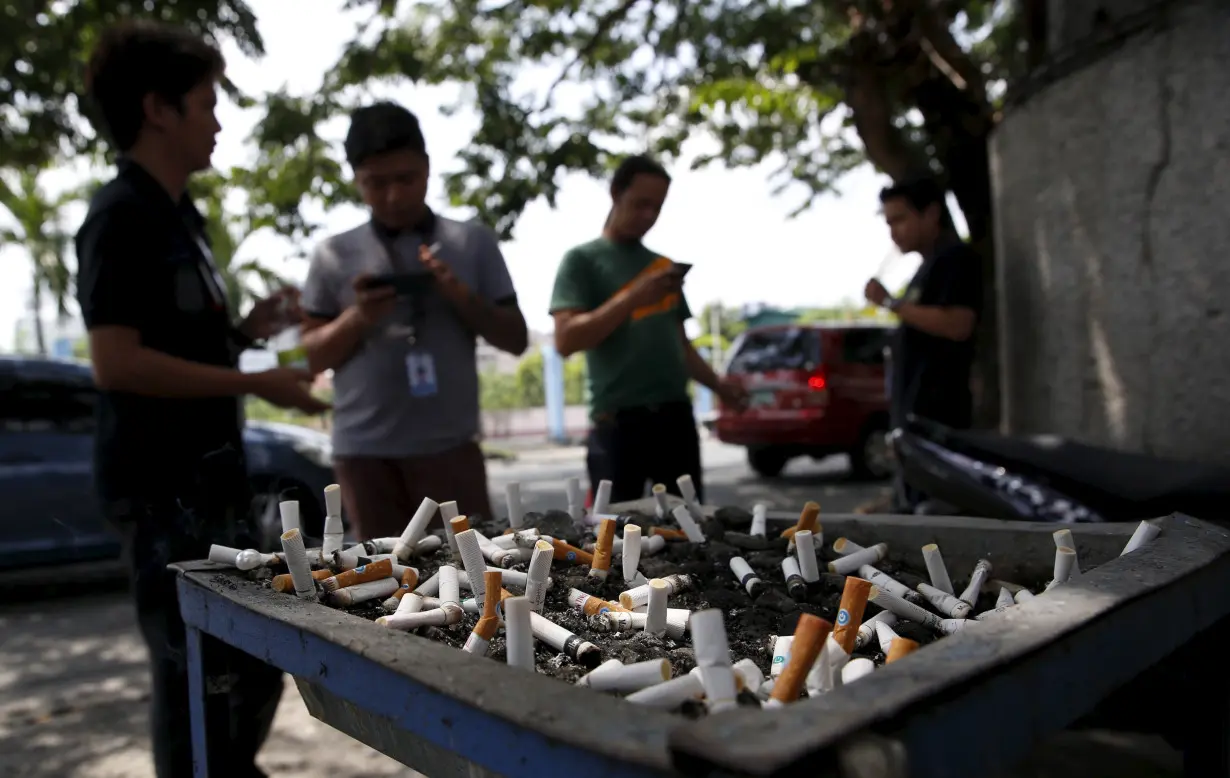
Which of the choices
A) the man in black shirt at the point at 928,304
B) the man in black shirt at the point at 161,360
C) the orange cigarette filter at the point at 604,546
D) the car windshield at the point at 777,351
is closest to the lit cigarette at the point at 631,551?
the orange cigarette filter at the point at 604,546

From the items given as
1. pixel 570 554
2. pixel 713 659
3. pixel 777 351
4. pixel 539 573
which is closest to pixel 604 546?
pixel 570 554

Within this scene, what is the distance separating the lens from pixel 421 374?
7.45ft

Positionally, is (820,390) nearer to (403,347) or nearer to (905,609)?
(403,347)

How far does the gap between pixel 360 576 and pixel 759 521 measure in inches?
→ 34.6

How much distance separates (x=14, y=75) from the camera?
17.5 ft

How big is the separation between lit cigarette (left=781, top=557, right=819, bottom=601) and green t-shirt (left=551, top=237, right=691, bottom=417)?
3.94 ft

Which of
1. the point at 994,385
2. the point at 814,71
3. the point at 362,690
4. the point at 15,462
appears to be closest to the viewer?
the point at 362,690

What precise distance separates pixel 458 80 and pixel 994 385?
5.35m

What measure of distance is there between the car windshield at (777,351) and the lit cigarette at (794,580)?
26.5ft

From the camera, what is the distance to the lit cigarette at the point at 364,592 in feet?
4.66

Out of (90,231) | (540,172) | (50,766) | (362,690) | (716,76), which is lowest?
(50,766)

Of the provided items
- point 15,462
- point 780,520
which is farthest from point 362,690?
point 15,462

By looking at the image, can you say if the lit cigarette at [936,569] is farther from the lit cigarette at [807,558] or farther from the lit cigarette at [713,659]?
the lit cigarette at [713,659]

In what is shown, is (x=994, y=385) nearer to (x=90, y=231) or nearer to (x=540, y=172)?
(x=540, y=172)
